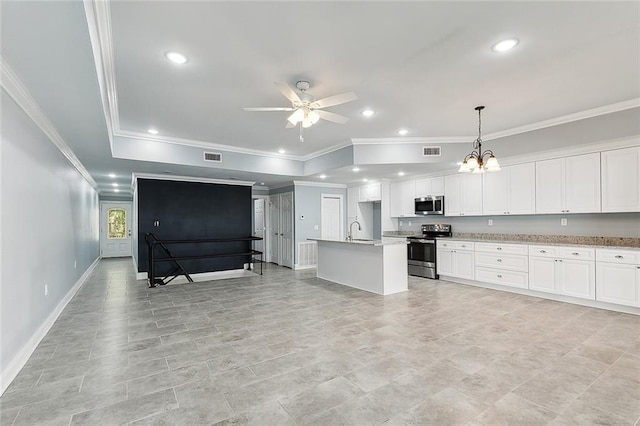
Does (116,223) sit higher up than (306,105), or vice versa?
(306,105)

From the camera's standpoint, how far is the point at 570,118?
170 inches

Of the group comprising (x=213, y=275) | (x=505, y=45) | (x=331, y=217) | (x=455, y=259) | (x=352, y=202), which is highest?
(x=505, y=45)

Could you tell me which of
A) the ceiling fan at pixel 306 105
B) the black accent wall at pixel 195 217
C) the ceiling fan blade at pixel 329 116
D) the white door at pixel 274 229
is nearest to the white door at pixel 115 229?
the black accent wall at pixel 195 217

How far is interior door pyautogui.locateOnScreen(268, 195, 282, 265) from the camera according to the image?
9367 mm

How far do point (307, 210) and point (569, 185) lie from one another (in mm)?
5703

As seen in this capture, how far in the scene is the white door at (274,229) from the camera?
9367 millimetres

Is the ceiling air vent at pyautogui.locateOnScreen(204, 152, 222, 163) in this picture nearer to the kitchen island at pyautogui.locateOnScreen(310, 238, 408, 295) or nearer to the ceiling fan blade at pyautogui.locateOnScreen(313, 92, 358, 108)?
the kitchen island at pyautogui.locateOnScreen(310, 238, 408, 295)

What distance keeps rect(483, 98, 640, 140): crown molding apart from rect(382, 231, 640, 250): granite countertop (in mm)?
1874

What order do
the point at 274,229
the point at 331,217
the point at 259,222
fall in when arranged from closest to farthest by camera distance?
the point at 331,217 → the point at 274,229 → the point at 259,222

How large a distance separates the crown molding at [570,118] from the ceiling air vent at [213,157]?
493 cm

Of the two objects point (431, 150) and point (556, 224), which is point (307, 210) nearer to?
point (431, 150)

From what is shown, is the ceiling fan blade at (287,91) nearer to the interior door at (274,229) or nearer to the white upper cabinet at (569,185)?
the white upper cabinet at (569,185)

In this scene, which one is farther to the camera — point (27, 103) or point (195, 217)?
point (195, 217)

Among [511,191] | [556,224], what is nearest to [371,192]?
[511,191]
